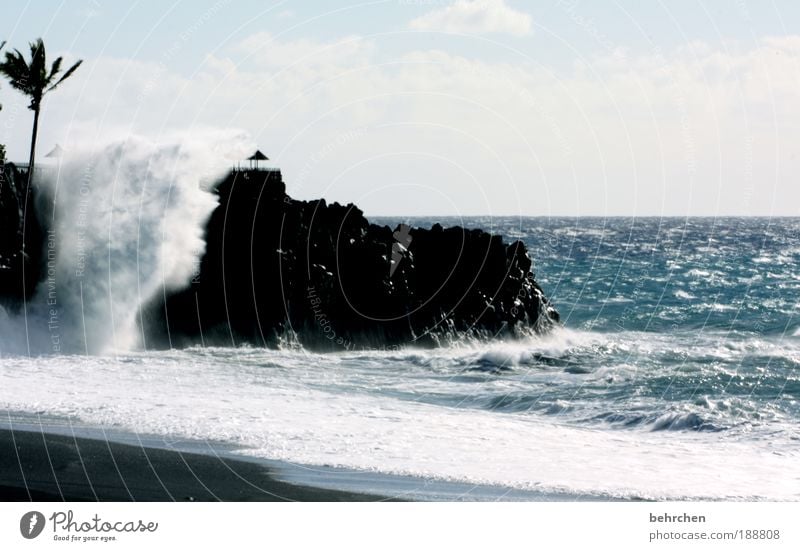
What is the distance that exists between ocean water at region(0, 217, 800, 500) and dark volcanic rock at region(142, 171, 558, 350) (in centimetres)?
112

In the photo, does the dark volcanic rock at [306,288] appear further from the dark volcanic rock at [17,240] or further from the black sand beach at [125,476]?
the black sand beach at [125,476]

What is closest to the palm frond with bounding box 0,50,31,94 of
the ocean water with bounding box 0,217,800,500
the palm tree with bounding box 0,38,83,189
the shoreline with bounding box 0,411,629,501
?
the palm tree with bounding box 0,38,83,189

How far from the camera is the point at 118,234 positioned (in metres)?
30.6

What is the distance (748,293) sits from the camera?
53.4 m

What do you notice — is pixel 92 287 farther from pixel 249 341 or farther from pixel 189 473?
pixel 189 473

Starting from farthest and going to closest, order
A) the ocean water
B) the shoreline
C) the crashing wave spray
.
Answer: the crashing wave spray → the ocean water → the shoreline

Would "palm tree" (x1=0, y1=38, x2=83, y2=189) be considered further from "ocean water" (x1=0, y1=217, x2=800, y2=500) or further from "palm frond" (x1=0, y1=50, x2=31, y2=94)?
"ocean water" (x1=0, y1=217, x2=800, y2=500)

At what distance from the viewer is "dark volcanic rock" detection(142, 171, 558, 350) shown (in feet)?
102

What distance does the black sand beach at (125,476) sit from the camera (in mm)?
13969

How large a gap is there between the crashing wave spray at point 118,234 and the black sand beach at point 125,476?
13330mm

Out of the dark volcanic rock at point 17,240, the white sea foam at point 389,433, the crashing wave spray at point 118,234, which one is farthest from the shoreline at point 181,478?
the dark volcanic rock at point 17,240

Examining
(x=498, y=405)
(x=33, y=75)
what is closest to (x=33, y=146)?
(x=33, y=75)

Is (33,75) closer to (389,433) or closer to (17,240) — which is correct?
(17,240)

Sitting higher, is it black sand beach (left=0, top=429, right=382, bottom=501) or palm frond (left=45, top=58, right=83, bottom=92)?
palm frond (left=45, top=58, right=83, bottom=92)
